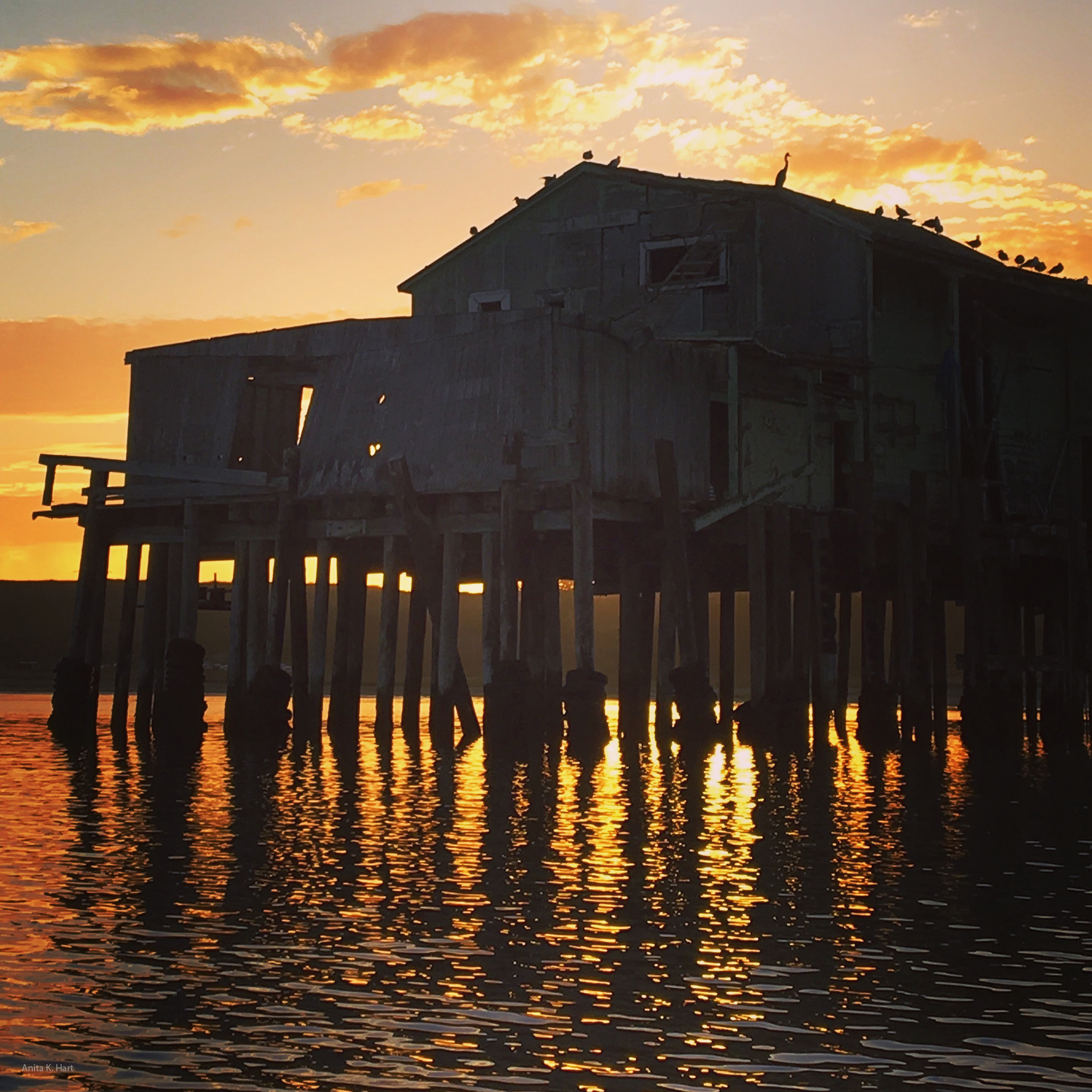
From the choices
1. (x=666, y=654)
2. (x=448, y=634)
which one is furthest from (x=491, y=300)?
(x=666, y=654)

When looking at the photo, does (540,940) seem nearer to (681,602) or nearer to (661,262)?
(681,602)

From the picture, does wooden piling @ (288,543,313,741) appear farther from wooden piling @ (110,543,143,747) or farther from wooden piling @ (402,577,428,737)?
wooden piling @ (110,543,143,747)

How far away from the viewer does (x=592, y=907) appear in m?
12.3

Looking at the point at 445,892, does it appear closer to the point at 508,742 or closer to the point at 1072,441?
the point at 508,742

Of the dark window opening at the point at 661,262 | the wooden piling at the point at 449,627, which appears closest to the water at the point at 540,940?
the wooden piling at the point at 449,627

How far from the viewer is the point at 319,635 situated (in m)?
28.8

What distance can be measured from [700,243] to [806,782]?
11699 millimetres

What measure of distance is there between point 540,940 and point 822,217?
21189mm

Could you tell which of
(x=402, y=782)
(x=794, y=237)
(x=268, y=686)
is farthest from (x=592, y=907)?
(x=794, y=237)

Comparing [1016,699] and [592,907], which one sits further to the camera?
[1016,699]

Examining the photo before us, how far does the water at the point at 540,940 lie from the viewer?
8.12 meters

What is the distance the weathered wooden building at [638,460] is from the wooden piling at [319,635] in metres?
0.10

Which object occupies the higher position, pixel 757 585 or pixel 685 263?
pixel 685 263

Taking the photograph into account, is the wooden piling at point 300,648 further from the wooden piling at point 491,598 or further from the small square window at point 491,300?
the small square window at point 491,300
